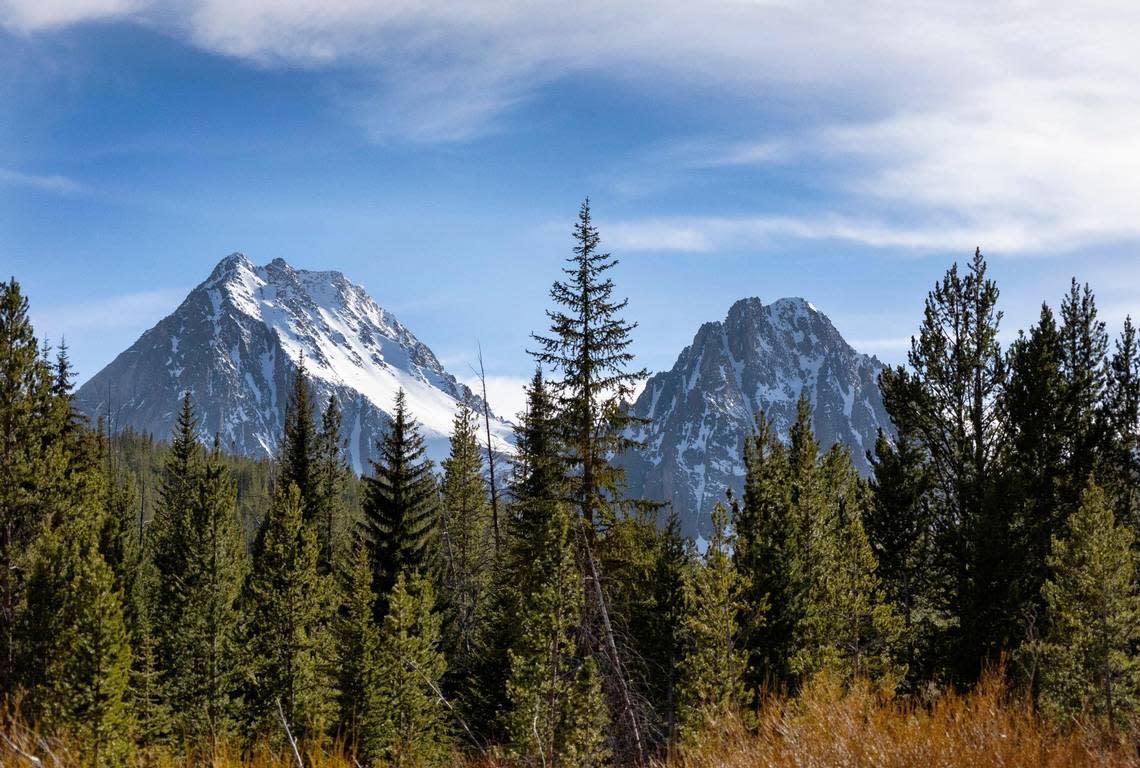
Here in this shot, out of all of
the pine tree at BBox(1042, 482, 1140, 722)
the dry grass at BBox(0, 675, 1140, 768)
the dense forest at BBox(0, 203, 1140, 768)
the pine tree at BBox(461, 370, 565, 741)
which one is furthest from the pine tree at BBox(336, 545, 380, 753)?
the dry grass at BBox(0, 675, 1140, 768)

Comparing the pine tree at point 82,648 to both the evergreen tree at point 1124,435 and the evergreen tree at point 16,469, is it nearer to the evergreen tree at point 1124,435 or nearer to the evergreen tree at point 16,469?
the evergreen tree at point 16,469

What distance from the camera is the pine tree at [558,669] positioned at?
1241cm

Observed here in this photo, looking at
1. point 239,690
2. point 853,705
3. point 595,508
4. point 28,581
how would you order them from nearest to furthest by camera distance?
point 853,705 < point 595,508 < point 28,581 < point 239,690

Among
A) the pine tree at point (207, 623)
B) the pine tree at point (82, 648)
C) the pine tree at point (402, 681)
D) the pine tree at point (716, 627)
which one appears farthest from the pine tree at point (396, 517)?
the pine tree at point (716, 627)

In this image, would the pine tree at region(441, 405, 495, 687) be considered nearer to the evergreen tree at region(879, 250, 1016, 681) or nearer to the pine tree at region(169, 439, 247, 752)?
the pine tree at region(169, 439, 247, 752)

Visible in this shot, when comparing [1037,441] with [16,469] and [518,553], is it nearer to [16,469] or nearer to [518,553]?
[518,553]

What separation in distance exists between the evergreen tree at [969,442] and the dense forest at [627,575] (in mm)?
61

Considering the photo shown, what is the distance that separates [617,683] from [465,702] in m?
14.3

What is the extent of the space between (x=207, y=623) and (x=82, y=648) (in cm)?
713

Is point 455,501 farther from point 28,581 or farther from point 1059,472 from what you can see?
point 1059,472

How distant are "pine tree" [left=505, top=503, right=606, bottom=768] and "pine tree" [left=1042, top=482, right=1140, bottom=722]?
11426mm

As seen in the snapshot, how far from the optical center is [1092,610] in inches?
735

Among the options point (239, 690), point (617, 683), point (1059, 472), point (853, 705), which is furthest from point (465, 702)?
point (853, 705)

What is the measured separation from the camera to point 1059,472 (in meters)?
21.9
